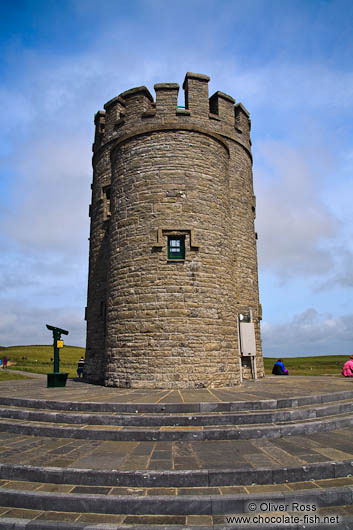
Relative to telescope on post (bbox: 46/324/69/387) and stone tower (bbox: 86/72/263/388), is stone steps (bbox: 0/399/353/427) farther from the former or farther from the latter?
telescope on post (bbox: 46/324/69/387)

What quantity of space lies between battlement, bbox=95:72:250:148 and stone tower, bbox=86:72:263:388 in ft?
0.14

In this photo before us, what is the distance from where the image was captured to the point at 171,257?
1120 centimetres

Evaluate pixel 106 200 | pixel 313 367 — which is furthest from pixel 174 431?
pixel 313 367

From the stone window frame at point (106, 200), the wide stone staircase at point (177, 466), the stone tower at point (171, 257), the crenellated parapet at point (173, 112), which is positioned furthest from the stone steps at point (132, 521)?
the stone window frame at point (106, 200)

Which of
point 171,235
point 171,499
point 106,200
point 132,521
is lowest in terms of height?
point 132,521

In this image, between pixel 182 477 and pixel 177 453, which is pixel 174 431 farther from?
pixel 182 477

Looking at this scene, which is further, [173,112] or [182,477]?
[173,112]

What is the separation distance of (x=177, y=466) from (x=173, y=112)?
11845 millimetres

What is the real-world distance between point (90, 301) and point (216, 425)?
10.6 metres

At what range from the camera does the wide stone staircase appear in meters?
3.83

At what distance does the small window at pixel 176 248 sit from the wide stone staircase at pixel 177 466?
203 inches

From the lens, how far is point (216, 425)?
6.35 m

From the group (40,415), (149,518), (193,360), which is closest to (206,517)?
(149,518)

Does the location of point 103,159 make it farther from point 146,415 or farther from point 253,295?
point 146,415
